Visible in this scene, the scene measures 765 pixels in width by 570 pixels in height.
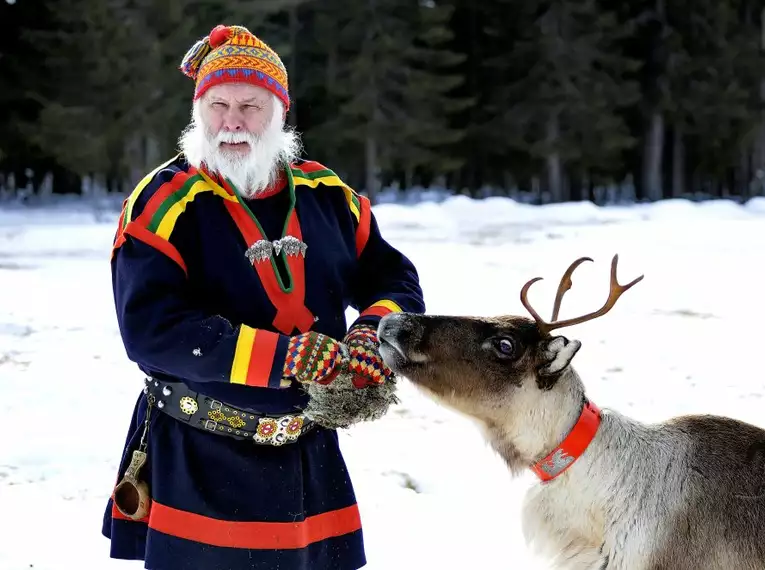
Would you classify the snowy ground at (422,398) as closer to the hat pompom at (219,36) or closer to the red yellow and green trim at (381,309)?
the red yellow and green trim at (381,309)

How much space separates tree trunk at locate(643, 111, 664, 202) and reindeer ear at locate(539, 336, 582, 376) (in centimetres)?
2625

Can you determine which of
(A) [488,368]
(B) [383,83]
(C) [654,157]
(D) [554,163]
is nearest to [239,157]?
(A) [488,368]

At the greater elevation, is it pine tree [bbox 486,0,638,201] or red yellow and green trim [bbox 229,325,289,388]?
pine tree [bbox 486,0,638,201]

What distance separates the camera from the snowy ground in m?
4.05

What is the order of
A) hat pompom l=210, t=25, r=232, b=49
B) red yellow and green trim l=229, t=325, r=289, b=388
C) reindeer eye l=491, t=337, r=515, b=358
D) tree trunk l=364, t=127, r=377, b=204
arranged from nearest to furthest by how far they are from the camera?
red yellow and green trim l=229, t=325, r=289, b=388
reindeer eye l=491, t=337, r=515, b=358
hat pompom l=210, t=25, r=232, b=49
tree trunk l=364, t=127, r=377, b=204

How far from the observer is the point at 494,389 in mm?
2502

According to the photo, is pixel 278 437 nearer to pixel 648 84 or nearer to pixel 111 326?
pixel 111 326

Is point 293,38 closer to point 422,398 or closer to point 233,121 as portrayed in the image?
point 422,398

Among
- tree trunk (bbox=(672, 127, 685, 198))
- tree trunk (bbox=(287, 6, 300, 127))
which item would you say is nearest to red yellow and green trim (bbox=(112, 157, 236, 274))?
→ tree trunk (bbox=(287, 6, 300, 127))

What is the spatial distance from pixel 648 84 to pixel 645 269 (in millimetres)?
17949

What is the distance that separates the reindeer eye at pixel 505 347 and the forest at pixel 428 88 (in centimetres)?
2009

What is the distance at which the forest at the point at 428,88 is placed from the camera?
69.7 feet

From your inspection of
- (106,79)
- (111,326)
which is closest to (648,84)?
(106,79)

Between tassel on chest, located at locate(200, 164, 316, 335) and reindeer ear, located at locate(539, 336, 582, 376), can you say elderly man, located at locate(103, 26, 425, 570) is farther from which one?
reindeer ear, located at locate(539, 336, 582, 376)
